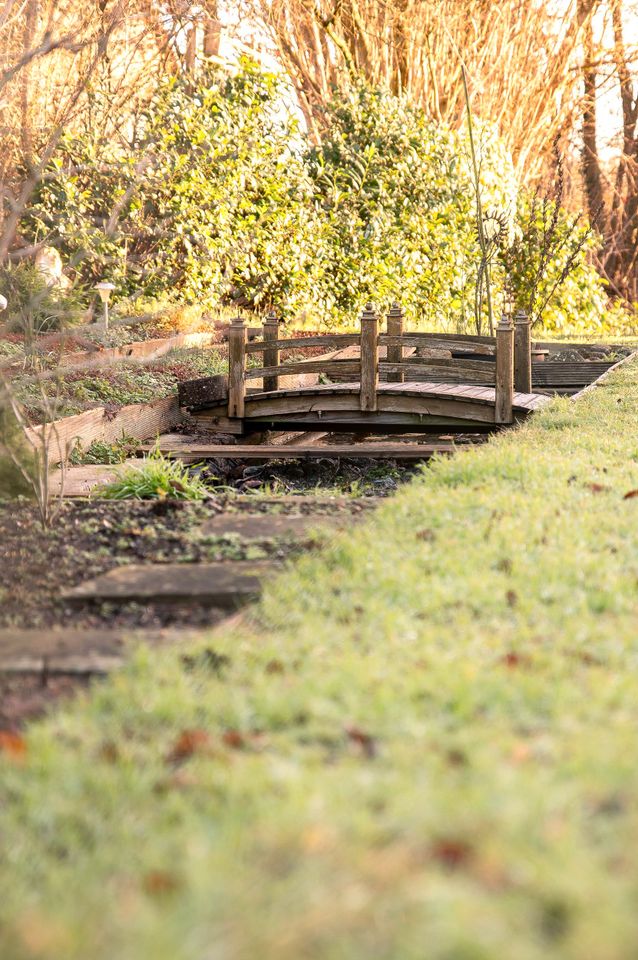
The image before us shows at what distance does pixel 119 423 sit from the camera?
8.77 metres

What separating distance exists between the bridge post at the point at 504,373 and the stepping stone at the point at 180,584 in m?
5.54

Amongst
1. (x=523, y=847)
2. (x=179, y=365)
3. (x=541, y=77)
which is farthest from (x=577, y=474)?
(x=541, y=77)

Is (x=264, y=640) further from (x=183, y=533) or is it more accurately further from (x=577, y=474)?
(x=577, y=474)

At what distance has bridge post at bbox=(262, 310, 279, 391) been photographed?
34.6 ft

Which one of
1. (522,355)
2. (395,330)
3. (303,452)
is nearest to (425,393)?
(522,355)

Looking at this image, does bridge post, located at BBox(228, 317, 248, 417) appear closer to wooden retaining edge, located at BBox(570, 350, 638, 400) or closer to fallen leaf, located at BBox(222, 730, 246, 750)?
wooden retaining edge, located at BBox(570, 350, 638, 400)

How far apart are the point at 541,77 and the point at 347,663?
21360mm

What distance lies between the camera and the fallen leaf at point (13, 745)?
95.3 inches

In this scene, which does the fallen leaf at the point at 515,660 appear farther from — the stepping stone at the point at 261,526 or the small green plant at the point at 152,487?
the small green plant at the point at 152,487

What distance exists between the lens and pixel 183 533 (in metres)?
4.66

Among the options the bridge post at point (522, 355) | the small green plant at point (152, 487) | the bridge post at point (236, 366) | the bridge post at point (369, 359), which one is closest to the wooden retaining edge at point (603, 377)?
the bridge post at point (522, 355)

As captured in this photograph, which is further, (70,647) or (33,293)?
(33,293)

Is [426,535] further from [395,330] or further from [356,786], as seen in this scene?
[395,330]

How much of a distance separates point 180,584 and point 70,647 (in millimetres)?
672
